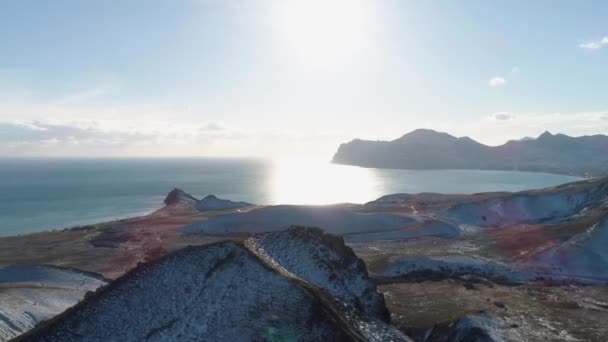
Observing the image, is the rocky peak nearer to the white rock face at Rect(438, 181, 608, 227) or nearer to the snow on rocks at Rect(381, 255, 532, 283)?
the white rock face at Rect(438, 181, 608, 227)

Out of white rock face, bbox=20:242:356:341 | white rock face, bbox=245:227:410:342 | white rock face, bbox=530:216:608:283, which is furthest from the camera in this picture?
white rock face, bbox=530:216:608:283

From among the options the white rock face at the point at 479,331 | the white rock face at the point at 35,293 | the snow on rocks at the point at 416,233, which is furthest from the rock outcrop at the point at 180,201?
the white rock face at the point at 479,331

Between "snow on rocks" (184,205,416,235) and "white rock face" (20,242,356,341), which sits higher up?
"white rock face" (20,242,356,341)

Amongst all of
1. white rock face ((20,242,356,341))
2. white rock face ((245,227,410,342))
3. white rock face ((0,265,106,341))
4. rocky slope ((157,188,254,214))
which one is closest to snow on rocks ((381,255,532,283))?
white rock face ((245,227,410,342))

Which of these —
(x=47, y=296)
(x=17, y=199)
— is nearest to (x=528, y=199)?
(x=47, y=296)

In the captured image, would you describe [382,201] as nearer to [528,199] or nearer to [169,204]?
[528,199]

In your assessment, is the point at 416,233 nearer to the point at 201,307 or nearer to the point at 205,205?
the point at 205,205

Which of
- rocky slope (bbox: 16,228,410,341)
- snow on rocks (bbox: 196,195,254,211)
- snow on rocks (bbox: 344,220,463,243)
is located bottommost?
snow on rocks (bbox: 344,220,463,243)

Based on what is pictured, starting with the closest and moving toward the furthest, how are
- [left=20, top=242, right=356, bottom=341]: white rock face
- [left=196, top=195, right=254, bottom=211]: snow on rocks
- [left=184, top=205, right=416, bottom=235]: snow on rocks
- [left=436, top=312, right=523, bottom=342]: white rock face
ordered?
[left=20, top=242, right=356, bottom=341]: white rock face
[left=436, top=312, right=523, bottom=342]: white rock face
[left=184, top=205, right=416, bottom=235]: snow on rocks
[left=196, top=195, right=254, bottom=211]: snow on rocks
